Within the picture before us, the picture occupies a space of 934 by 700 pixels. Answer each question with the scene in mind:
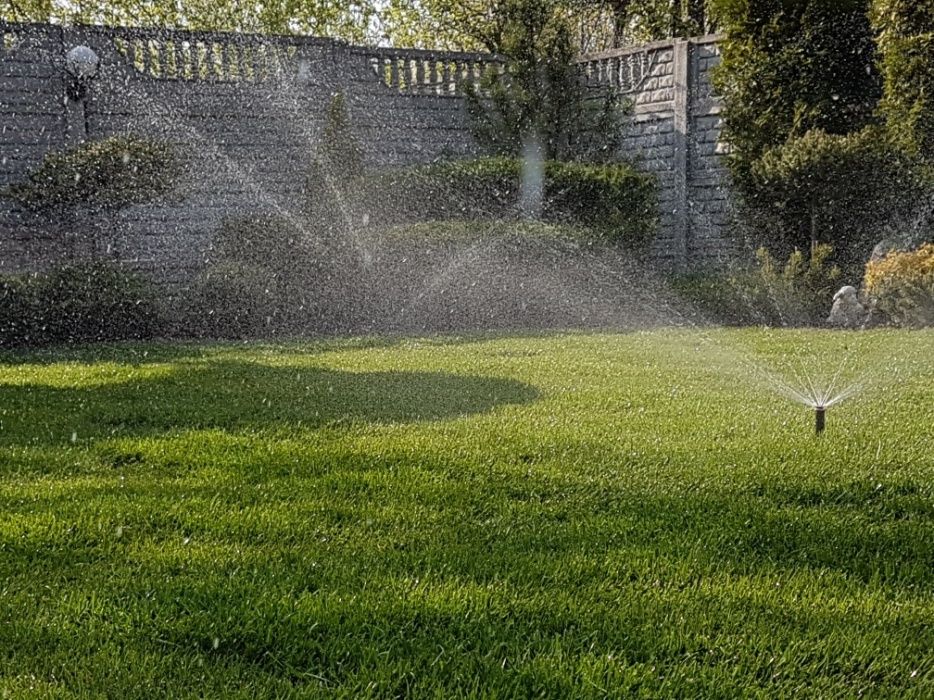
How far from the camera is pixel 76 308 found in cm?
896

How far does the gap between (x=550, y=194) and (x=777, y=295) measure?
370 centimetres

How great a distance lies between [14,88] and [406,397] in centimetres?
994

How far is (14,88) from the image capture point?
12.7 m

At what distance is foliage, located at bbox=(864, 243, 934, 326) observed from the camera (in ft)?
31.4

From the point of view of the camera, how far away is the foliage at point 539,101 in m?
15.3

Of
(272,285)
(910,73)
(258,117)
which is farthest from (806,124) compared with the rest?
(258,117)

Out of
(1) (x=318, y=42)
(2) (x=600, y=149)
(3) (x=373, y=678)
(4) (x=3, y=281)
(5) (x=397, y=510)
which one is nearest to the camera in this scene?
(3) (x=373, y=678)

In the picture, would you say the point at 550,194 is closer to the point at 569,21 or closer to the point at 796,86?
the point at 796,86

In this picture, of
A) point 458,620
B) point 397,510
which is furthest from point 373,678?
point 397,510

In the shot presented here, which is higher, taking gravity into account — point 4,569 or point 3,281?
point 3,281

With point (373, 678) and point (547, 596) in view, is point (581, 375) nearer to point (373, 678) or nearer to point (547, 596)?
point (547, 596)

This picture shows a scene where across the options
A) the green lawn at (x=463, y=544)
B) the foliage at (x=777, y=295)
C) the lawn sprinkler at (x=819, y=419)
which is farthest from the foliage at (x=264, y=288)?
the lawn sprinkler at (x=819, y=419)

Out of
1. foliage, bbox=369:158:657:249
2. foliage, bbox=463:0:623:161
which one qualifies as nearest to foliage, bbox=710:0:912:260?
foliage, bbox=369:158:657:249

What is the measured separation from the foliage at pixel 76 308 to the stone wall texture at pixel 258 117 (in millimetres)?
3601
